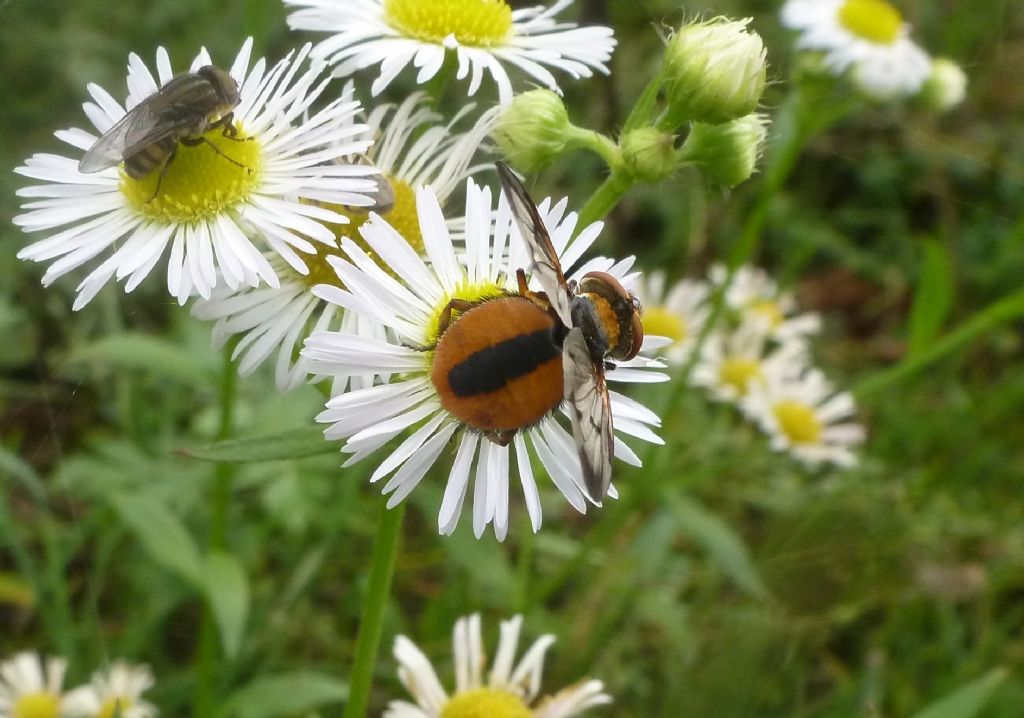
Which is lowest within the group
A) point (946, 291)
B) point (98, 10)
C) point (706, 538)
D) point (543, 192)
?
point (706, 538)

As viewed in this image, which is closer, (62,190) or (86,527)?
(62,190)

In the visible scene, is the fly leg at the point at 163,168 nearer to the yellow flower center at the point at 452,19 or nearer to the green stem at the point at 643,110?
the yellow flower center at the point at 452,19

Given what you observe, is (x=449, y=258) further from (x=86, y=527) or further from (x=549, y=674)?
(x=86, y=527)

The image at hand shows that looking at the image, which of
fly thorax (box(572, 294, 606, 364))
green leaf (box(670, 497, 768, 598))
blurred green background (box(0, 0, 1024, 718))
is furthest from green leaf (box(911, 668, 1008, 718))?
fly thorax (box(572, 294, 606, 364))

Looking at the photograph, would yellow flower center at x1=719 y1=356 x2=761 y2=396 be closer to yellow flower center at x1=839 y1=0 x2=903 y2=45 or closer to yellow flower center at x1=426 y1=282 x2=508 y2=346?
yellow flower center at x1=839 y1=0 x2=903 y2=45

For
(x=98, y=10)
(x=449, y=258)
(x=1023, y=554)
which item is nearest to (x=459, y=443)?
(x=449, y=258)

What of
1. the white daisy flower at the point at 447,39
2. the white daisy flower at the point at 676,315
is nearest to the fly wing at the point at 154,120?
the white daisy flower at the point at 447,39

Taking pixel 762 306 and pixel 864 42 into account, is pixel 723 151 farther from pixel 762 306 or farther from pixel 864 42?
pixel 762 306
